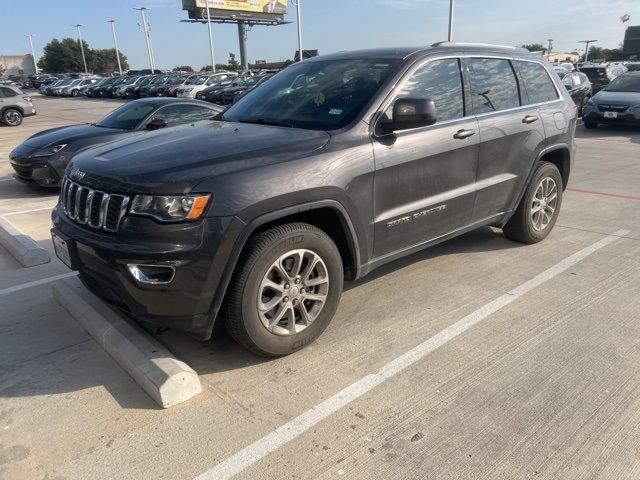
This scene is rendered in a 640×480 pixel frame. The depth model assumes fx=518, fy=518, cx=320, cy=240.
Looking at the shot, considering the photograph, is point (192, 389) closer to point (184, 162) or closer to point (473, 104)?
point (184, 162)

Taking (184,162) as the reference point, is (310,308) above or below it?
below

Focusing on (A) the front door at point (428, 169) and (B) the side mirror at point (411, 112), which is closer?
(B) the side mirror at point (411, 112)

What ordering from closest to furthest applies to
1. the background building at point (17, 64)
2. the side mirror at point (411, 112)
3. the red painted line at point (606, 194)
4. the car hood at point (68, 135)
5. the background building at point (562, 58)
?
the side mirror at point (411, 112) → the red painted line at point (606, 194) → the car hood at point (68, 135) → the background building at point (562, 58) → the background building at point (17, 64)

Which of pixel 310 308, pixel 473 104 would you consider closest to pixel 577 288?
pixel 473 104

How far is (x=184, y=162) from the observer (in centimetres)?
285

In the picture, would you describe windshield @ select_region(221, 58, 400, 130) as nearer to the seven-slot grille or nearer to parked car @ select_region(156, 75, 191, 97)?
the seven-slot grille

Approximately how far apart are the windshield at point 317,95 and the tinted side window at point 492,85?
2.82 feet

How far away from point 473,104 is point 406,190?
112cm

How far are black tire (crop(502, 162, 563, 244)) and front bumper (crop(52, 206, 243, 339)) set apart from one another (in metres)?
3.23

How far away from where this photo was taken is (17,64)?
114 m

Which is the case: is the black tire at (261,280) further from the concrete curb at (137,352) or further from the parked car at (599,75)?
the parked car at (599,75)

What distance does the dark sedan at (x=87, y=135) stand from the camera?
25.2 feet

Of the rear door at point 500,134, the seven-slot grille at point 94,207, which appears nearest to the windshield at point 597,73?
the rear door at point 500,134

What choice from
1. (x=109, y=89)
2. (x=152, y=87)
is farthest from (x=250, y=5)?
(x=152, y=87)
